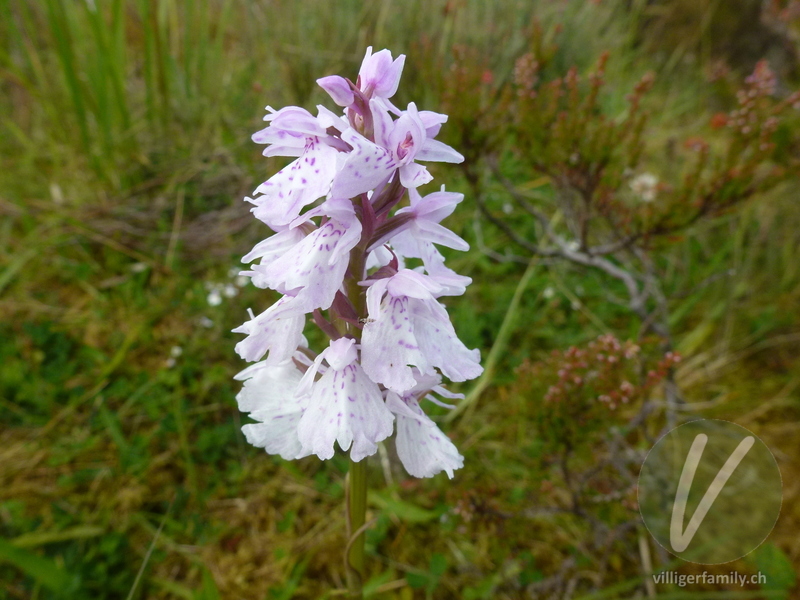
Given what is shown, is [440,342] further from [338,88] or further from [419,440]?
[338,88]

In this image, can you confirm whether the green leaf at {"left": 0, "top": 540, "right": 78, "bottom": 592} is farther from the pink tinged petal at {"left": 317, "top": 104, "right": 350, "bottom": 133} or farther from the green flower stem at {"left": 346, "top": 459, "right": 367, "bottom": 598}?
the pink tinged petal at {"left": 317, "top": 104, "right": 350, "bottom": 133}

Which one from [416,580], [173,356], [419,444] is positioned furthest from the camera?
[173,356]

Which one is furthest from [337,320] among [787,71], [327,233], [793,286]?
[787,71]

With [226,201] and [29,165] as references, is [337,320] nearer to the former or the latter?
[226,201]

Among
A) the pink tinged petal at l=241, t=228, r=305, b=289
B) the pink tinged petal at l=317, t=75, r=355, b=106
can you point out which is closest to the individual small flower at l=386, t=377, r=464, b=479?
the pink tinged petal at l=241, t=228, r=305, b=289

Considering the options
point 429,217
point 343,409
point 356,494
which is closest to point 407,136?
point 429,217

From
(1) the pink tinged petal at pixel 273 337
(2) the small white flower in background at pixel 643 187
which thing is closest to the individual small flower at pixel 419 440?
(1) the pink tinged petal at pixel 273 337
